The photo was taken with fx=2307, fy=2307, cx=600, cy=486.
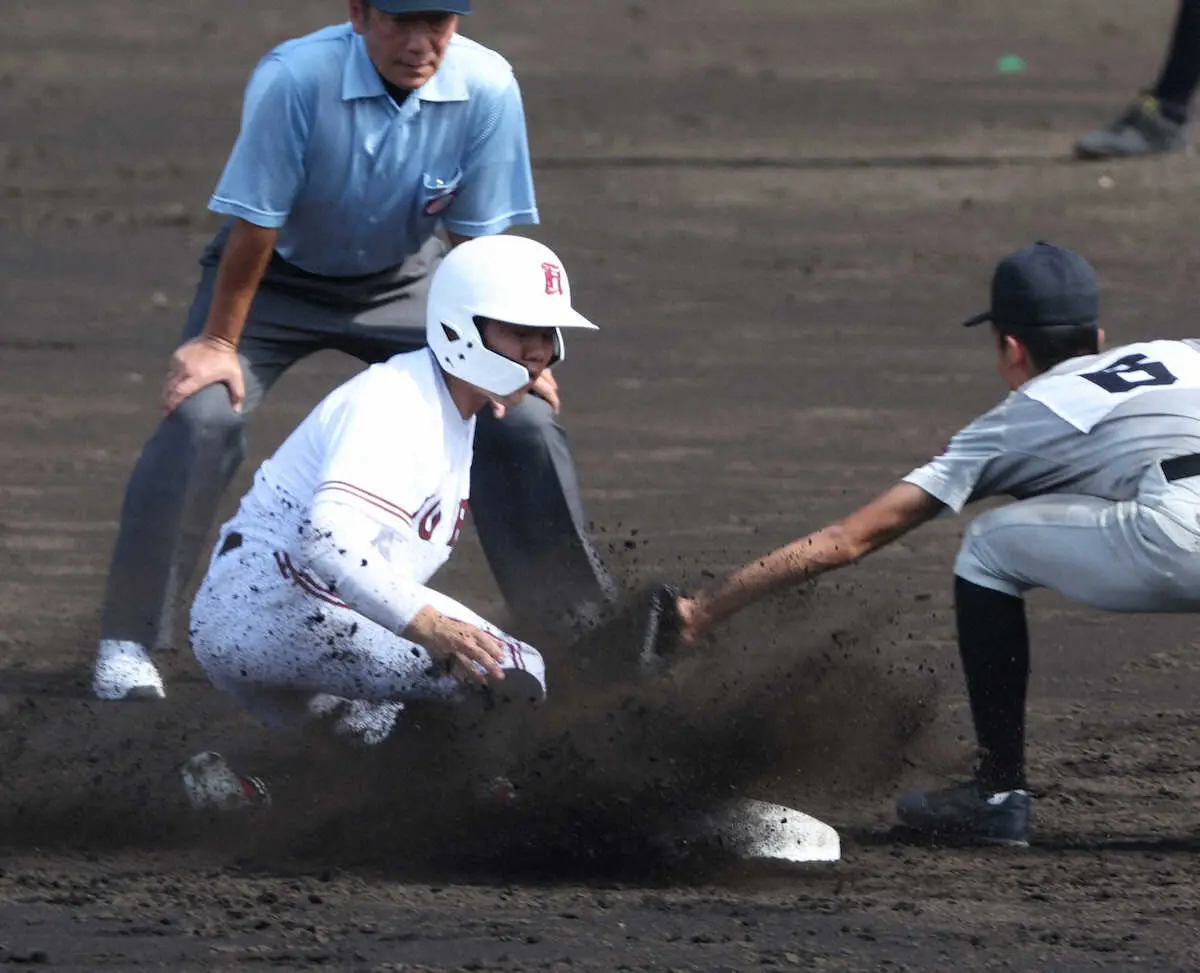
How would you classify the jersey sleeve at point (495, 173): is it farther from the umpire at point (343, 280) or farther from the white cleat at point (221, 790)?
the white cleat at point (221, 790)

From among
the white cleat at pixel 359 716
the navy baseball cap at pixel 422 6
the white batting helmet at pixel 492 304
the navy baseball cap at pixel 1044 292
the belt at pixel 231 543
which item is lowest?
the white cleat at pixel 359 716

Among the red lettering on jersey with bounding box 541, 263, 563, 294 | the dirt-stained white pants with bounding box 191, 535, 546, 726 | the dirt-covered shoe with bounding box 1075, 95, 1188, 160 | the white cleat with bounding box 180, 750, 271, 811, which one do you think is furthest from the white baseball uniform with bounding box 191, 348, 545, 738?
the dirt-covered shoe with bounding box 1075, 95, 1188, 160

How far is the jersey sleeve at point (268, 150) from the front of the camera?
6379 millimetres

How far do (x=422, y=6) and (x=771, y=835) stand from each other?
236cm

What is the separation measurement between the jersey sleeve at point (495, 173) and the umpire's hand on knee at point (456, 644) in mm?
1799

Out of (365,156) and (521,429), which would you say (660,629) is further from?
(365,156)

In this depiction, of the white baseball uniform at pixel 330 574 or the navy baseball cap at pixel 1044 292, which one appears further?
the navy baseball cap at pixel 1044 292

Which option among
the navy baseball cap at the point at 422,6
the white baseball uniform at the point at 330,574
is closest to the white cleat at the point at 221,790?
the white baseball uniform at the point at 330,574

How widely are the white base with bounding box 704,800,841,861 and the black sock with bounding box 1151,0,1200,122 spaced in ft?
32.1

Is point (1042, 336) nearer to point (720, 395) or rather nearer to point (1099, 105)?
point (720, 395)

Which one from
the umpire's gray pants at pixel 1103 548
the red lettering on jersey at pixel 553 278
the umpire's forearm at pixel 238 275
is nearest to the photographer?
the umpire's gray pants at pixel 1103 548

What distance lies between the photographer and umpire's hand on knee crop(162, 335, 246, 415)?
6.62 m

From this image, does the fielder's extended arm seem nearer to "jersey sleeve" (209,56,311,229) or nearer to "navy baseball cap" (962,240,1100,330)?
"navy baseball cap" (962,240,1100,330)

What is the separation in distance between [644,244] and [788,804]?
26.2ft
